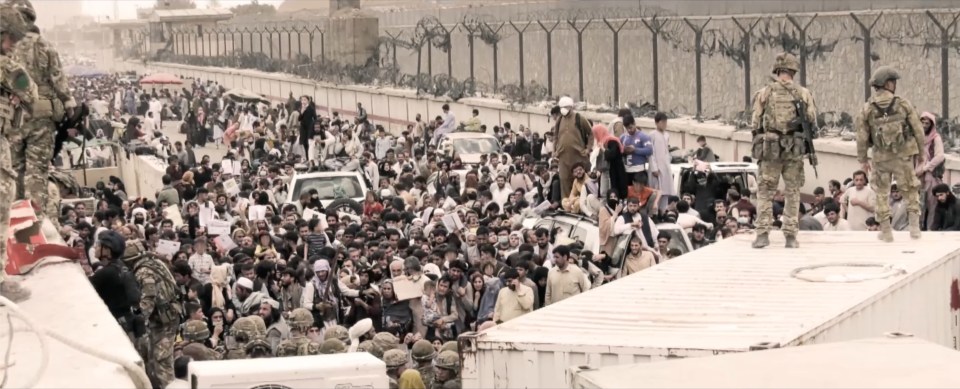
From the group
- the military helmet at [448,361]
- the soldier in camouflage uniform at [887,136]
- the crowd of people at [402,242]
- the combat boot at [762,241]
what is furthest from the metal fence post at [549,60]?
the military helmet at [448,361]

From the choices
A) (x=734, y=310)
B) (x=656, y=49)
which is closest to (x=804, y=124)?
(x=734, y=310)

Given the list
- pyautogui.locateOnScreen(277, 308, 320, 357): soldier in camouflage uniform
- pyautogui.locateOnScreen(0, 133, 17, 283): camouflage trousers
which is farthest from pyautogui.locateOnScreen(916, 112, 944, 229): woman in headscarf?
pyautogui.locateOnScreen(0, 133, 17, 283): camouflage trousers

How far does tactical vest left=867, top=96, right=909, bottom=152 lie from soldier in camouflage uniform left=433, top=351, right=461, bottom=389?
4.90 meters

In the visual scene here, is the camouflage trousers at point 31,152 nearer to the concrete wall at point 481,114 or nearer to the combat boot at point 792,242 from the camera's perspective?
the combat boot at point 792,242

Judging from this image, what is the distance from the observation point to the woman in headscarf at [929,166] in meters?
17.6

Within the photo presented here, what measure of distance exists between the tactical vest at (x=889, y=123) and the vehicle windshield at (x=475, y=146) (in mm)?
15113

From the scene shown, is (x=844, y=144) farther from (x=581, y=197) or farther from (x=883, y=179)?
(x=883, y=179)

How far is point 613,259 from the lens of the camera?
52.2ft

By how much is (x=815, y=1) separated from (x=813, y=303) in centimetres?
2137

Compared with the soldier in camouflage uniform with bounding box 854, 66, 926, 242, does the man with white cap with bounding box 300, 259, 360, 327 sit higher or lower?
lower

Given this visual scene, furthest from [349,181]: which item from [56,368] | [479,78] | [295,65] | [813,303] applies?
[295,65]

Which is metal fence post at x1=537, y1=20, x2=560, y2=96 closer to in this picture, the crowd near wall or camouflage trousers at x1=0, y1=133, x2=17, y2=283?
the crowd near wall

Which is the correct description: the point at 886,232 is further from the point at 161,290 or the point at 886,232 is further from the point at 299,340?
the point at 161,290

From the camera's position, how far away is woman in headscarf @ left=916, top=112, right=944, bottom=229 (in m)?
17.6
